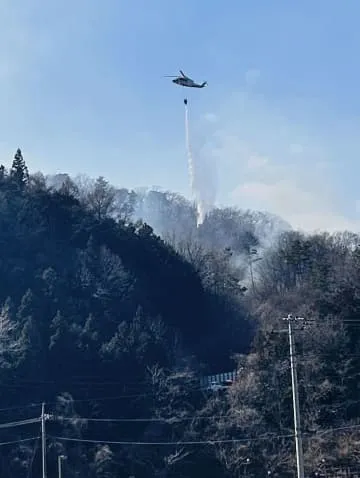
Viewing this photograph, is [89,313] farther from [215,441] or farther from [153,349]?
[215,441]

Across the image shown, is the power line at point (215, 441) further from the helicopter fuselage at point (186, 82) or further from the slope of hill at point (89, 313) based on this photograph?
the helicopter fuselage at point (186, 82)

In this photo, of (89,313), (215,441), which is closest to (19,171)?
(89,313)

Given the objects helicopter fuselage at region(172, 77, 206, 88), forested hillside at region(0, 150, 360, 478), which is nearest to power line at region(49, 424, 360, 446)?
forested hillside at region(0, 150, 360, 478)

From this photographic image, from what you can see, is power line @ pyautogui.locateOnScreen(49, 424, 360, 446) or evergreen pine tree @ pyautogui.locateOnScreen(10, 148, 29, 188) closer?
power line @ pyautogui.locateOnScreen(49, 424, 360, 446)

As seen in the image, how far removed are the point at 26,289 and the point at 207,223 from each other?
26.8 meters

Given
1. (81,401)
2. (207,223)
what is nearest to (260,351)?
(81,401)

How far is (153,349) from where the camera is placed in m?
41.1

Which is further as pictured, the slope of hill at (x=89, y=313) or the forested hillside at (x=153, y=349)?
the slope of hill at (x=89, y=313)

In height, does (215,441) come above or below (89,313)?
below

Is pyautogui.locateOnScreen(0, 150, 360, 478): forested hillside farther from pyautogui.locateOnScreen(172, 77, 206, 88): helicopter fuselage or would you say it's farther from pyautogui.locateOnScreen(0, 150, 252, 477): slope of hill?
pyautogui.locateOnScreen(172, 77, 206, 88): helicopter fuselage

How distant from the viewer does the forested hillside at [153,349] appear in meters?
35.6

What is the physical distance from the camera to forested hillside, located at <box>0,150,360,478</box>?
35.6 m

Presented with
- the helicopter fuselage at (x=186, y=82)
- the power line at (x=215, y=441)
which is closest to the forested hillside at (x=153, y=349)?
the power line at (x=215, y=441)

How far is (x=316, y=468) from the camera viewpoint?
33.3 meters
